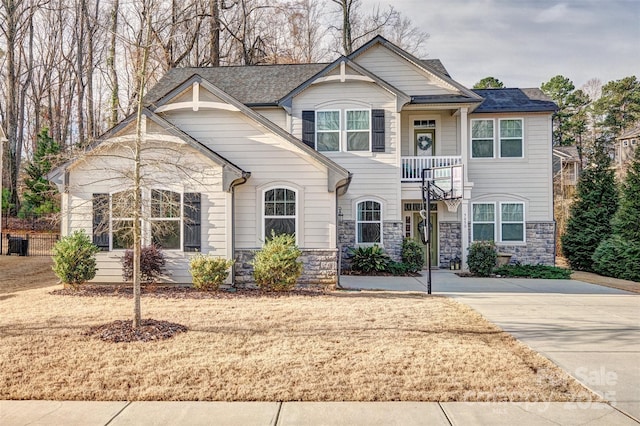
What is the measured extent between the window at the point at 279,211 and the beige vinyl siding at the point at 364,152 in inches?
152

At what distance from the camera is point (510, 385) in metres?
4.37

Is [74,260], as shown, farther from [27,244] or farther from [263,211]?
[27,244]

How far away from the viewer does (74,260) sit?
9.59 metres

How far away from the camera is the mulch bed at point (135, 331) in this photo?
589 cm

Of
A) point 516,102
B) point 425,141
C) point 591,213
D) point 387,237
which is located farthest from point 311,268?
point 591,213

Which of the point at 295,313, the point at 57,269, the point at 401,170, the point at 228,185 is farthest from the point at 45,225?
the point at 295,313

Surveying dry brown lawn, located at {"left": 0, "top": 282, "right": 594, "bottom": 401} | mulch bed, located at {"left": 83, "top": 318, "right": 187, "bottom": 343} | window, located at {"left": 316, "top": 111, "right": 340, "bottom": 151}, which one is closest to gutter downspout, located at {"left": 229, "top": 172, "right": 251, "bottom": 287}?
dry brown lawn, located at {"left": 0, "top": 282, "right": 594, "bottom": 401}

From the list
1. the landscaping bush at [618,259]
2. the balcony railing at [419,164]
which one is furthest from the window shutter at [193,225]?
the landscaping bush at [618,259]

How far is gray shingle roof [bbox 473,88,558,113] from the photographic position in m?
15.2

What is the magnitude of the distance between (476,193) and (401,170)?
10.1 feet

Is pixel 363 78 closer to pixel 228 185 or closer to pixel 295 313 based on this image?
pixel 228 185

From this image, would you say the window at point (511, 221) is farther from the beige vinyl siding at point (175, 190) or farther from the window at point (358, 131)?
the beige vinyl siding at point (175, 190)

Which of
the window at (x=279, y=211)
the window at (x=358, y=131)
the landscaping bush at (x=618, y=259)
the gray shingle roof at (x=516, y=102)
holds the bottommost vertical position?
the landscaping bush at (x=618, y=259)

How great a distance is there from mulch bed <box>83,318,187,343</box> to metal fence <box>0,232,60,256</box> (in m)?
13.5
